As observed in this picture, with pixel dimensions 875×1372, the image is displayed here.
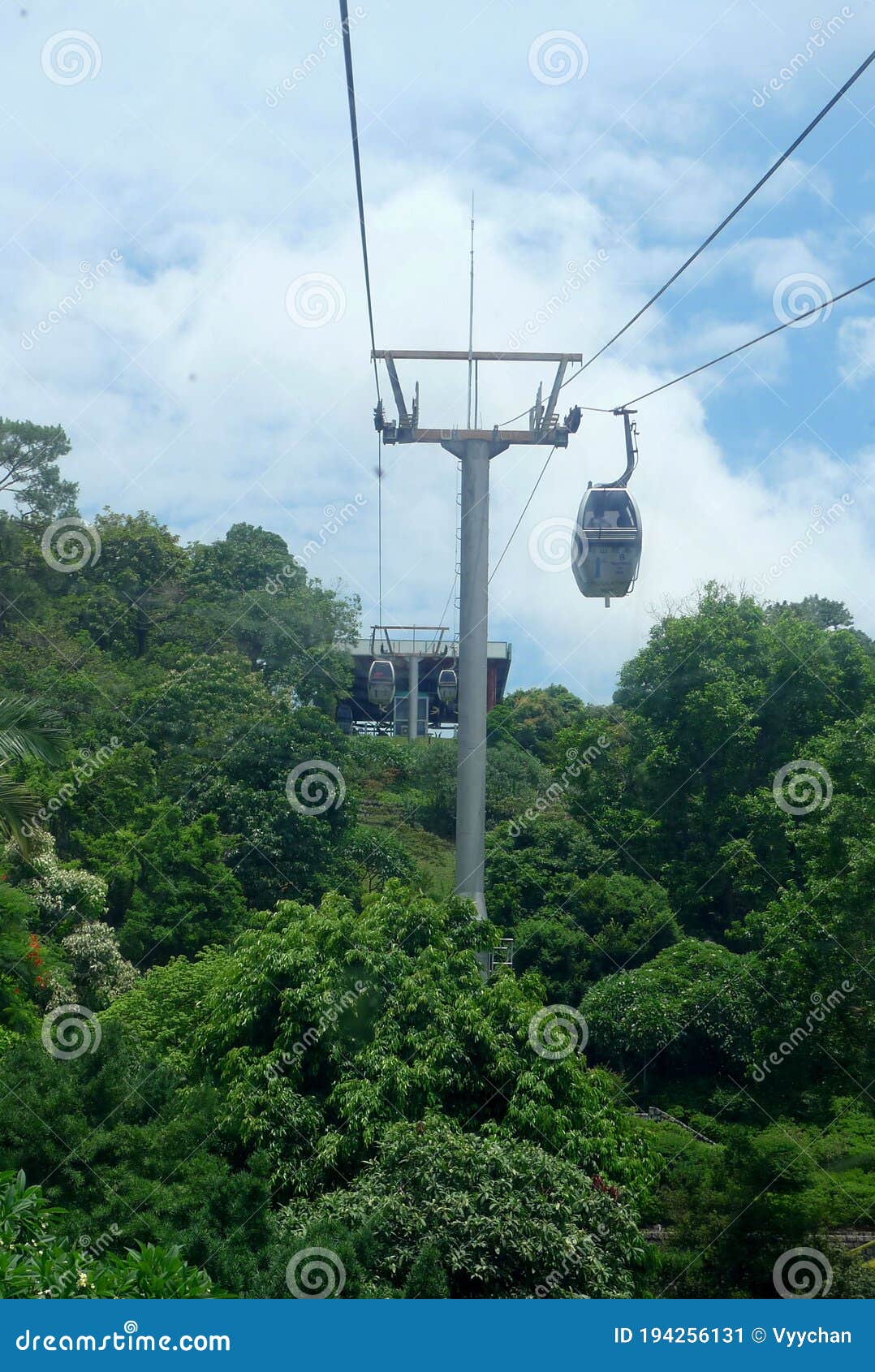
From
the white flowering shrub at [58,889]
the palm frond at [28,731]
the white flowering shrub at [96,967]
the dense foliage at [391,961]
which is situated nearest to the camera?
the dense foliage at [391,961]

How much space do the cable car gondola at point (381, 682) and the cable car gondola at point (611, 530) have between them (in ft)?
22.0

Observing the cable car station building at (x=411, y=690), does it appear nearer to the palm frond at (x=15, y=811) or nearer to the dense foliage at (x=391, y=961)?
the dense foliage at (x=391, y=961)

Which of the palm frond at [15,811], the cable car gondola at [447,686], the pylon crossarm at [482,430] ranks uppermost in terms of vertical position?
the pylon crossarm at [482,430]

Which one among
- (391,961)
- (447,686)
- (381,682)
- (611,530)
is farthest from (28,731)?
(381,682)

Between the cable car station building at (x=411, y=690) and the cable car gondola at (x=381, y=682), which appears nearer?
the cable car gondola at (x=381, y=682)

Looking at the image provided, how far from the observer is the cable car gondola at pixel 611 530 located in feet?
54.9

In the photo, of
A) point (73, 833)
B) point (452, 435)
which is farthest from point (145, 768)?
point (452, 435)

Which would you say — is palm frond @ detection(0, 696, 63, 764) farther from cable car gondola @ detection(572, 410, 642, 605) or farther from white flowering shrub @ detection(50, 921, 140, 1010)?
white flowering shrub @ detection(50, 921, 140, 1010)

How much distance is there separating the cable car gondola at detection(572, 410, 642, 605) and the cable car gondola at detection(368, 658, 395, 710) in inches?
263

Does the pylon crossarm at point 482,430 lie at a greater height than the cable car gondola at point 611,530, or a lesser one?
greater

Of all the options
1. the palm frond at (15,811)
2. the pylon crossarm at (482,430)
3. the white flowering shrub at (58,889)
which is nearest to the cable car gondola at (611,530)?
the pylon crossarm at (482,430)

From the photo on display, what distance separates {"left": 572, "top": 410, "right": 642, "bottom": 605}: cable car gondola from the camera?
16.7 m

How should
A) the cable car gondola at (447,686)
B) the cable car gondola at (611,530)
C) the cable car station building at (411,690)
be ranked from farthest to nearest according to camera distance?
the cable car station building at (411,690) → the cable car gondola at (447,686) → the cable car gondola at (611,530)

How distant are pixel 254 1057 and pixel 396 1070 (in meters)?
1.66
